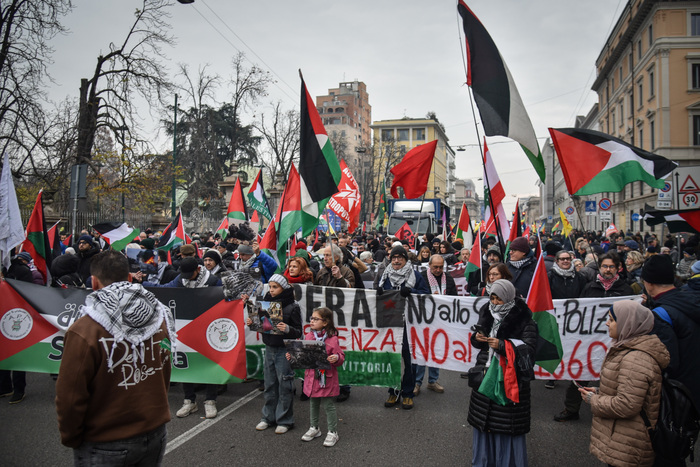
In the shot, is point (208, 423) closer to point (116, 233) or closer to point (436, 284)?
point (436, 284)

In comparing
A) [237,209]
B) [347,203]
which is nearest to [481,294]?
[347,203]

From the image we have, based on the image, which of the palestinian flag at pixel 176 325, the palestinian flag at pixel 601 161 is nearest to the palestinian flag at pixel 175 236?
the palestinian flag at pixel 176 325

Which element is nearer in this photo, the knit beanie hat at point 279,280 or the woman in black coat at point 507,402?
the woman in black coat at point 507,402

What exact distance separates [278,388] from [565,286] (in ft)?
12.1

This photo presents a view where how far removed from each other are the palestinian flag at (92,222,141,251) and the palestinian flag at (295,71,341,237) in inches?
231

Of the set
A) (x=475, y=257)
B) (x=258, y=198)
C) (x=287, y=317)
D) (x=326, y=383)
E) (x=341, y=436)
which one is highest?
(x=258, y=198)

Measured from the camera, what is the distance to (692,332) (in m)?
3.54

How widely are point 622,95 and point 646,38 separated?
28.4 feet

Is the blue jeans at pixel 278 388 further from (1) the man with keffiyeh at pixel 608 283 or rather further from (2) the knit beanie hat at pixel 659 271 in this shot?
(2) the knit beanie hat at pixel 659 271

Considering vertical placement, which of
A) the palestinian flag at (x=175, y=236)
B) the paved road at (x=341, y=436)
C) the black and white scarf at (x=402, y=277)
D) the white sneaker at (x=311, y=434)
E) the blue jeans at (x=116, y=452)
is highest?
the palestinian flag at (x=175, y=236)

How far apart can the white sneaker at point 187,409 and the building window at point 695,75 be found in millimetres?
43314

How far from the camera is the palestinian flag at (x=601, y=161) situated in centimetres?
609

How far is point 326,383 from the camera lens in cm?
500

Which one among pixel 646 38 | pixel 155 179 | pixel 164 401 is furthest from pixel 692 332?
pixel 646 38
